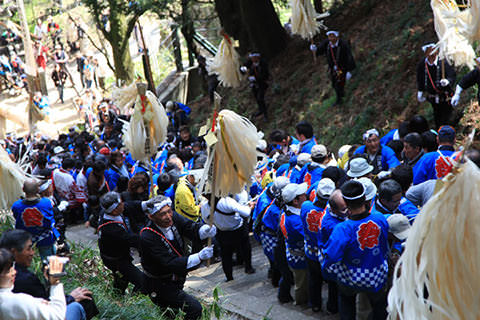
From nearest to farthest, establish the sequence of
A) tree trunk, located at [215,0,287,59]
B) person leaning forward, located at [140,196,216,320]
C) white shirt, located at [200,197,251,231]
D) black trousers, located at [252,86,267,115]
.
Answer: person leaning forward, located at [140,196,216,320]
white shirt, located at [200,197,251,231]
black trousers, located at [252,86,267,115]
tree trunk, located at [215,0,287,59]

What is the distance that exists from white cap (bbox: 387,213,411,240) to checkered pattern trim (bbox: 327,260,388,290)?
0.32 metres

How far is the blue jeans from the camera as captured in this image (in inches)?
189

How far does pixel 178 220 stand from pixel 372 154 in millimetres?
3280

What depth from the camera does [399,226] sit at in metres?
5.34

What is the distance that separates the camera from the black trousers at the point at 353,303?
5.39 meters

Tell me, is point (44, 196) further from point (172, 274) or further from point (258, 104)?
point (258, 104)

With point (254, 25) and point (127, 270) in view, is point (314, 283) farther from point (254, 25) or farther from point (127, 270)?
point (254, 25)

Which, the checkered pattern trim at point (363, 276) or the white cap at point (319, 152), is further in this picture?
the white cap at point (319, 152)

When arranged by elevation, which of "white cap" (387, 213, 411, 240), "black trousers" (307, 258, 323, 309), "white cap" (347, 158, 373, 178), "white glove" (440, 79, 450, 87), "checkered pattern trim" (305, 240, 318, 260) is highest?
"white glove" (440, 79, 450, 87)

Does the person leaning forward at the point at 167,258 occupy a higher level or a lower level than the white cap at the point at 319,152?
lower

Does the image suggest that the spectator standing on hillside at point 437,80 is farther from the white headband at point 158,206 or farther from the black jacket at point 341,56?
the white headband at point 158,206

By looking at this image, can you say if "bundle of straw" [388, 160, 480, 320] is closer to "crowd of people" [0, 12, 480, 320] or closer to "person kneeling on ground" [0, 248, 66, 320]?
"crowd of people" [0, 12, 480, 320]

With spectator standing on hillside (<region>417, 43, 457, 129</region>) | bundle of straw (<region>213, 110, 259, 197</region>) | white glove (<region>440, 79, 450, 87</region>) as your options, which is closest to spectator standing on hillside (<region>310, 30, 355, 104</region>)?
spectator standing on hillside (<region>417, 43, 457, 129</region>)

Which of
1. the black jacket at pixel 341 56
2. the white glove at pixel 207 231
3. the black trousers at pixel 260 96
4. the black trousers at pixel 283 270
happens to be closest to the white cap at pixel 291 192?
the black trousers at pixel 283 270
